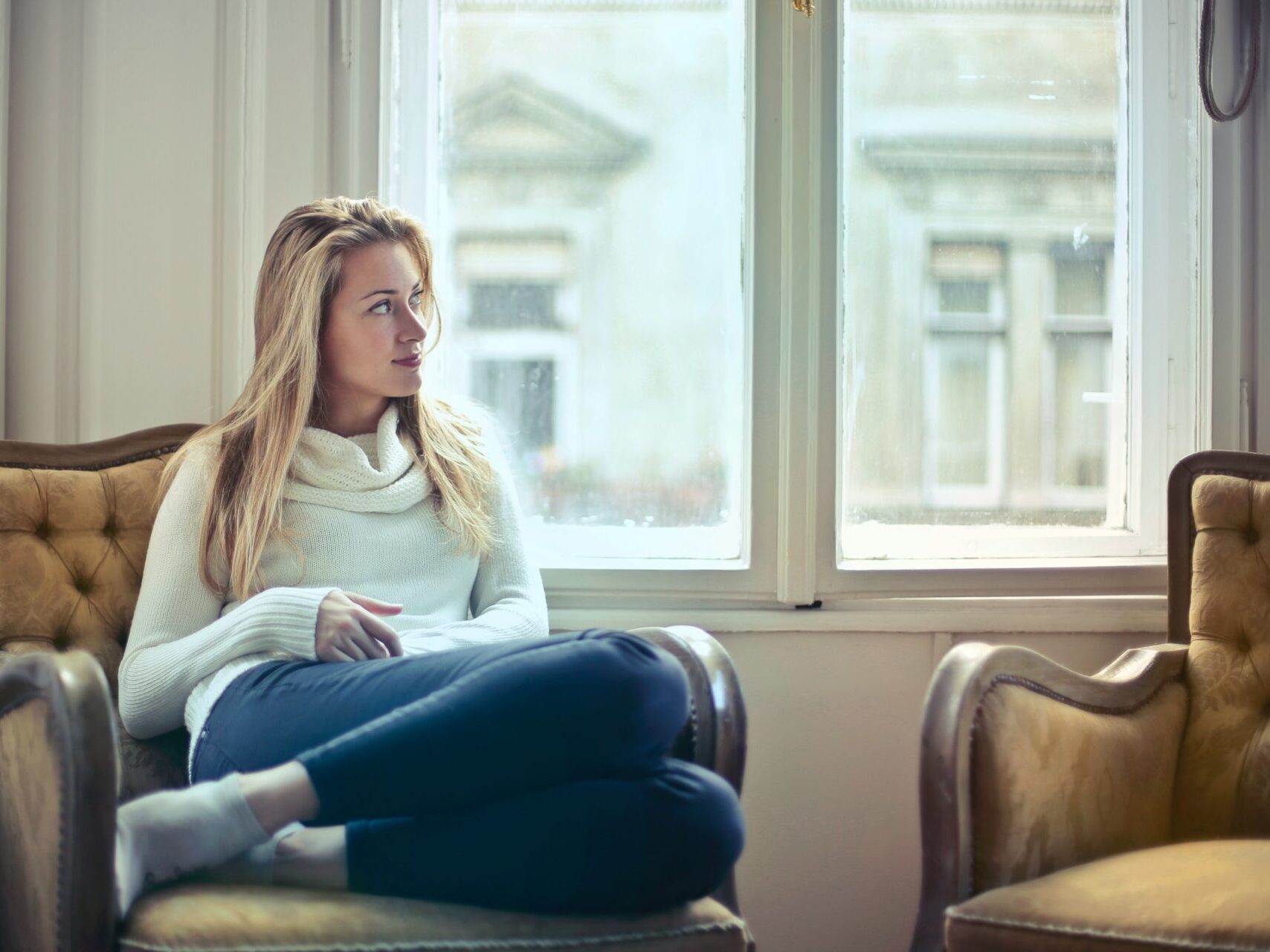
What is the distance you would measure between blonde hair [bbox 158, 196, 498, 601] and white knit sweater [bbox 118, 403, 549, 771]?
2 centimetres

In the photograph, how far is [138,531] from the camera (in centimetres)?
159

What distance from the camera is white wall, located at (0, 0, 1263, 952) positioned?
6.16ft

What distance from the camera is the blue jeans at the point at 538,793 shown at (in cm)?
107

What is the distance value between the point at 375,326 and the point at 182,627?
0.50m

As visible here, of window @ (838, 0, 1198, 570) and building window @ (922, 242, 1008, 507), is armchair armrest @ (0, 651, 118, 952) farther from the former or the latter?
building window @ (922, 242, 1008, 507)

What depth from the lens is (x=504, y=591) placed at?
163 cm

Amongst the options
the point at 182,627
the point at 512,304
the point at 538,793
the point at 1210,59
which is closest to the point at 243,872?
the point at 538,793

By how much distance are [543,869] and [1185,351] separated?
1591 millimetres

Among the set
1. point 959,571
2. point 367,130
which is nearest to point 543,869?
point 959,571

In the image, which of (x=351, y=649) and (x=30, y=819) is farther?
(x=351, y=649)

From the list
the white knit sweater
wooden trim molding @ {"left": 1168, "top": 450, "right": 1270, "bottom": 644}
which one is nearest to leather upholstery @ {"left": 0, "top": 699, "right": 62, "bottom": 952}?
the white knit sweater

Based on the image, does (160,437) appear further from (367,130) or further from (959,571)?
(959,571)

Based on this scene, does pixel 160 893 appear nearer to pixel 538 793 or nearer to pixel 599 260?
pixel 538 793

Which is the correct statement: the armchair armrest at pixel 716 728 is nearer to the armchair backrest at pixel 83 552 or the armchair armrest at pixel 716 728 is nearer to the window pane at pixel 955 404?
the armchair backrest at pixel 83 552
